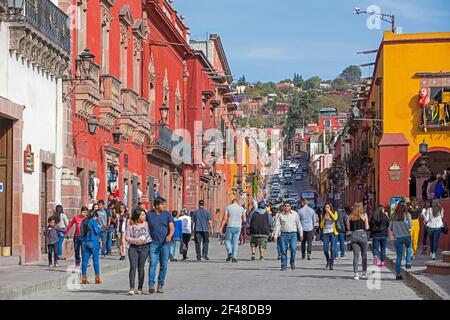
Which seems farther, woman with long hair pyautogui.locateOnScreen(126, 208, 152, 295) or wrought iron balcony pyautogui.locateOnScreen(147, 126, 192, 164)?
wrought iron balcony pyautogui.locateOnScreen(147, 126, 192, 164)

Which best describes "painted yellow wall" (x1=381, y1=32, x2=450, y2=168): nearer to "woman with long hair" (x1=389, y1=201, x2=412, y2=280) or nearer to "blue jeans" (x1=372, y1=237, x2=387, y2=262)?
"blue jeans" (x1=372, y1=237, x2=387, y2=262)

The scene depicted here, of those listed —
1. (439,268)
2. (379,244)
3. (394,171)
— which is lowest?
(439,268)

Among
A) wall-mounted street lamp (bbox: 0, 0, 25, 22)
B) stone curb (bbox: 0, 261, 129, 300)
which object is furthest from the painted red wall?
wall-mounted street lamp (bbox: 0, 0, 25, 22)

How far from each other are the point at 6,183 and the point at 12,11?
163 inches

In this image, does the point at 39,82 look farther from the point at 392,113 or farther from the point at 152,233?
the point at 392,113

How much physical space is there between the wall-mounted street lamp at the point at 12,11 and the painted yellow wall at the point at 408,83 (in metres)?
29.6

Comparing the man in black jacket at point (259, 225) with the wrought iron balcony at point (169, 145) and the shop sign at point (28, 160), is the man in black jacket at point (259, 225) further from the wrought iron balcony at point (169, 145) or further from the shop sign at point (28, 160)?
the wrought iron balcony at point (169, 145)

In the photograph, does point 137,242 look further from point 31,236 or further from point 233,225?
point 233,225

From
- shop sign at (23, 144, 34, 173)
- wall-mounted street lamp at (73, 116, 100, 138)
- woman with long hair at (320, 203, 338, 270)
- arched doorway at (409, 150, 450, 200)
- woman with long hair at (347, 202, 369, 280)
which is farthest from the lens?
arched doorway at (409, 150, 450, 200)

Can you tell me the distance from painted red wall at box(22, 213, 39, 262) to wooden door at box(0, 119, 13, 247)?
52 centimetres

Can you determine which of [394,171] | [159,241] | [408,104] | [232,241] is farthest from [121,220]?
[408,104]

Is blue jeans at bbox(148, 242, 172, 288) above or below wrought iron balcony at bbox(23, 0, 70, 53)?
below

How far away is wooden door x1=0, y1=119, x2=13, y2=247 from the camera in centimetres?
2358

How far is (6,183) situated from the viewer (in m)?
23.7
